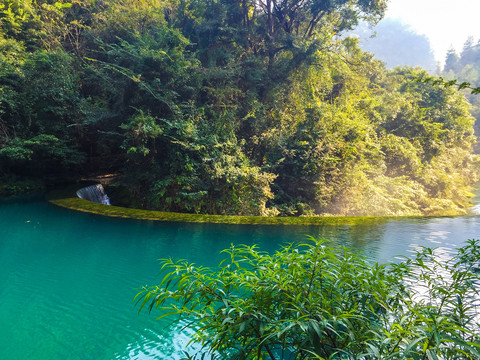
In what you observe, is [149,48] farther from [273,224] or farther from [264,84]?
[273,224]

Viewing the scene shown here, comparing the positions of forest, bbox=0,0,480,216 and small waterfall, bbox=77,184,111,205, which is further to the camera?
small waterfall, bbox=77,184,111,205

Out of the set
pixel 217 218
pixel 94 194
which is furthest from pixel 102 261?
pixel 94 194

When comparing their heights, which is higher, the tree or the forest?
the tree

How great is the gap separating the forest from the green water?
85.5 inches

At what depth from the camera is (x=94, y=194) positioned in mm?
8461

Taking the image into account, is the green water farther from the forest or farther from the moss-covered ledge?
the forest

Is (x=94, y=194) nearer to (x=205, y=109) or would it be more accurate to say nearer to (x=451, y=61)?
(x=205, y=109)

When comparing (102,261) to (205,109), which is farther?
(205,109)

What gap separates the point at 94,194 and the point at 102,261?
5317 millimetres

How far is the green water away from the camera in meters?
2.23

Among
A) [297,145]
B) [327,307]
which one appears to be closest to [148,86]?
[297,145]

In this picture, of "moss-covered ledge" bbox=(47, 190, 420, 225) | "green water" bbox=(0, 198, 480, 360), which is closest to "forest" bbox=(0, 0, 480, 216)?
"moss-covered ledge" bbox=(47, 190, 420, 225)

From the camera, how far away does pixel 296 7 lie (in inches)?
389

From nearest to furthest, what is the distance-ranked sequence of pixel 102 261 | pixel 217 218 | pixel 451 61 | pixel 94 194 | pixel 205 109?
pixel 102 261 → pixel 217 218 → pixel 94 194 → pixel 205 109 → pixel 451 61
